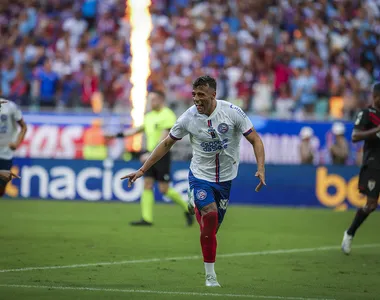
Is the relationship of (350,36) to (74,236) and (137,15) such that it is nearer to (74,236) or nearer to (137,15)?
(137,15)

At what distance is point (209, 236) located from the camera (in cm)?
923

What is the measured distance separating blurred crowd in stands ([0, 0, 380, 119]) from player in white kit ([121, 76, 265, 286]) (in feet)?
50.5

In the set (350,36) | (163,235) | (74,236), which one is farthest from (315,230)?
(350,36)

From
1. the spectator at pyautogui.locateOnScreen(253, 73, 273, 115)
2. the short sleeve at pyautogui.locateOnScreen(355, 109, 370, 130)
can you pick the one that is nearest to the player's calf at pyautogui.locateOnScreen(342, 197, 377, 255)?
the short sleeve at pyautogui.locateOnScreen(355, 109, 370, 130)

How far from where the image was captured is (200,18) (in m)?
27.9

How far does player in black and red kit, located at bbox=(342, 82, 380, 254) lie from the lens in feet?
42.0

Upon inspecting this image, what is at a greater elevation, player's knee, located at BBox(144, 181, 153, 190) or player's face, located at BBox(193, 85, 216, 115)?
player's face, located at BBox(193, 85, 216, 115)

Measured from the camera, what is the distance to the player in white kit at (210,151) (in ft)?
30.4

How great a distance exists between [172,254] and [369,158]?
3.22m

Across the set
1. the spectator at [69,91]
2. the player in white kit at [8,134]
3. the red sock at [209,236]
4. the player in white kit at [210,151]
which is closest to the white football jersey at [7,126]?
the player in white kit at [8,134]

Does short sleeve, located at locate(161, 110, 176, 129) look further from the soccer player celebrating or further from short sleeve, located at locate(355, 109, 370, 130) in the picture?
short sleeve, located at locate(355, 109, 370, 130)

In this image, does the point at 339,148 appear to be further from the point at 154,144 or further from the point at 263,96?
the point at 154,144

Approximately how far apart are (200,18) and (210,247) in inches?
764

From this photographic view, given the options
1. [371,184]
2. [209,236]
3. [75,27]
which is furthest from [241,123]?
[75,27]
